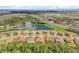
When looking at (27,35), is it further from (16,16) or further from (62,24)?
(62,24)

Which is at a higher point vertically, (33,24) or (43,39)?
(33,24)

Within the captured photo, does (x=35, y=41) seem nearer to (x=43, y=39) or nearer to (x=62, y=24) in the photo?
(x=43, y=39)

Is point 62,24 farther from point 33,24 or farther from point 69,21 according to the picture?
point 33,24
